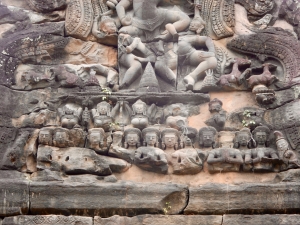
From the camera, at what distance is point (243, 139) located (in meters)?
8.01

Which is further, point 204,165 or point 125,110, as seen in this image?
point 125,110

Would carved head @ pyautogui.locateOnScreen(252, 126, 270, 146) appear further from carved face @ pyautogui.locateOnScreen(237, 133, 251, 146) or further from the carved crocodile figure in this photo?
the carved crocodile figure

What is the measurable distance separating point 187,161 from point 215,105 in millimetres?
952

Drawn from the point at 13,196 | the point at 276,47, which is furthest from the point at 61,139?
the point at 276,47

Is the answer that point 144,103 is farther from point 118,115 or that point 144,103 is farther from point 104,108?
point 104,108

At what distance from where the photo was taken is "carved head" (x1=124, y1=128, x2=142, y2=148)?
7.98 metres

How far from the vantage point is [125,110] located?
8.44 m

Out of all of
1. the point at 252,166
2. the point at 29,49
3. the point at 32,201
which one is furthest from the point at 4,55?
the point at 252,166

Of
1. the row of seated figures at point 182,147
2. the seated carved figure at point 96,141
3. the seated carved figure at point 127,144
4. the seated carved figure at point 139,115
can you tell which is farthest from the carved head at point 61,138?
the seated carved figure at point 139,115

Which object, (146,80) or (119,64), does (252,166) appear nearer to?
(146,80)

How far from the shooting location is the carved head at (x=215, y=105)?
8.34 metres

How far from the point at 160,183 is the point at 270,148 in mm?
1380

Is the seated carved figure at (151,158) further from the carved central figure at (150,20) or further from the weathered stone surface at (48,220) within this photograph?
the carved central figure at (150,20)

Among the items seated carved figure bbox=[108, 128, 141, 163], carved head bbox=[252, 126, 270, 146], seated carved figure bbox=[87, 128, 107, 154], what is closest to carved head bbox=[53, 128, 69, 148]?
seated carved figure bbox=[87, 128, 107, 154]
